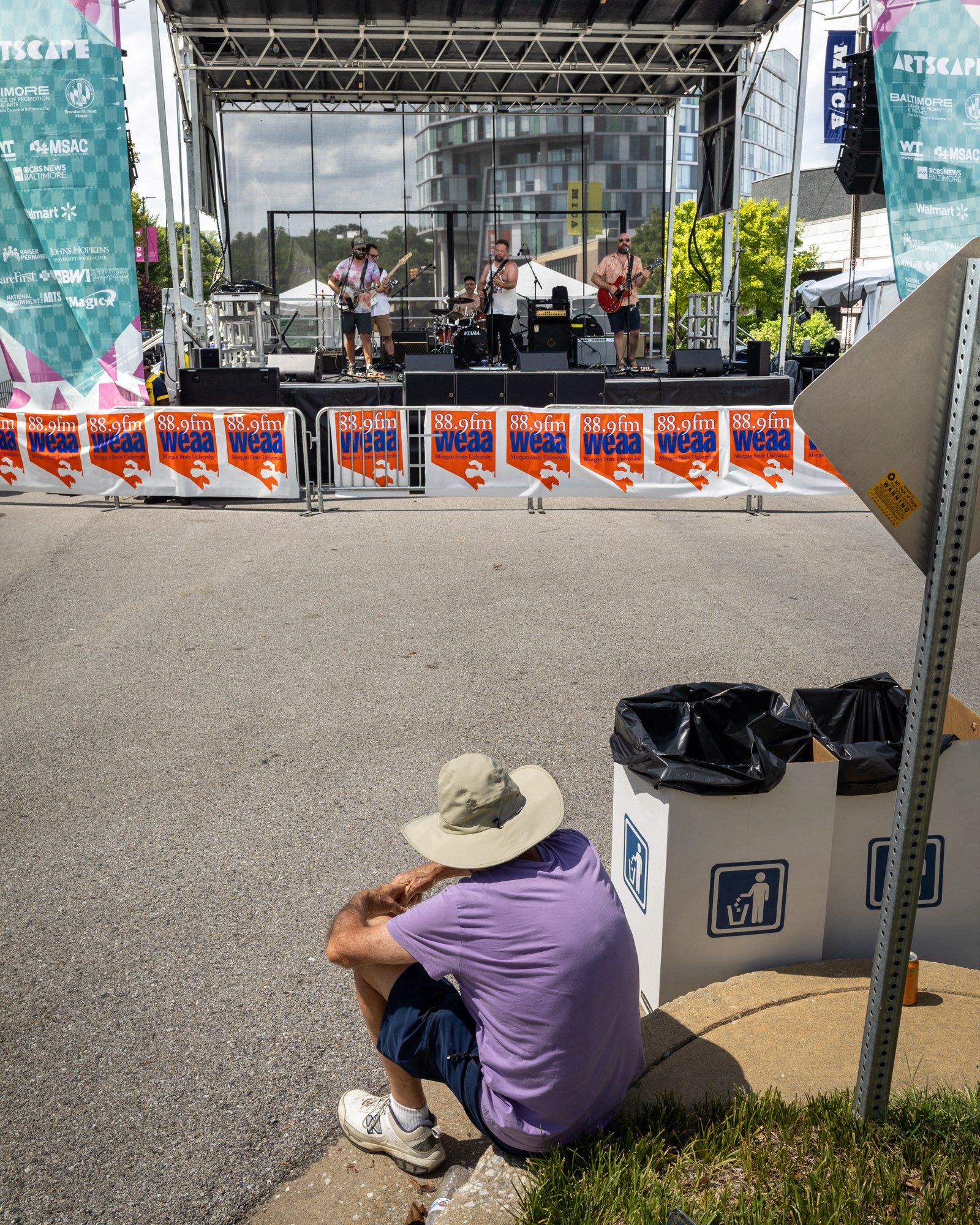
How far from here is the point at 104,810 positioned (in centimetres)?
510

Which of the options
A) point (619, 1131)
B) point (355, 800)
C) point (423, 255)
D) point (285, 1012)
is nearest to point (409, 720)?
point (355, 800)

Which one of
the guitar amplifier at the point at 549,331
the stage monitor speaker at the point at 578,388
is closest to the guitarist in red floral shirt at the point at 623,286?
the guitar amplifier at the point at 549,331

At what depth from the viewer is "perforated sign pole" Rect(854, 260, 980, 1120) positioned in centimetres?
212

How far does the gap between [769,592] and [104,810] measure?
19.9 ft

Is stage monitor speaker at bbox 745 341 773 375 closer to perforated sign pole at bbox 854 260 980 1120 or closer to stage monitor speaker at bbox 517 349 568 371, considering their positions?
stage monitor speaker at bbox 517 349 568 371

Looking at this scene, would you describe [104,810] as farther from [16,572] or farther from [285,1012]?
[16,572]

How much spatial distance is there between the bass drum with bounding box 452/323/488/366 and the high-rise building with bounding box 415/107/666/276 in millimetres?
6016

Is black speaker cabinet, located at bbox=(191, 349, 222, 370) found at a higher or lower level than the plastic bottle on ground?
higher

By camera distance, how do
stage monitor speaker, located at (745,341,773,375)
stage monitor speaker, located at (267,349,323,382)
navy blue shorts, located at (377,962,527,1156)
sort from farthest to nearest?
stage monitor speaker, located at (745,341,773,375) → stage monitor speaker, located at (267,349,323,382) → navy blue shorts, located at (377,962,527,1156)

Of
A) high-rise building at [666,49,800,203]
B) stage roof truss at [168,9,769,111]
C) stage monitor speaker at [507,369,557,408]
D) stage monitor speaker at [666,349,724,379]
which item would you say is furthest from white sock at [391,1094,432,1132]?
high-rise building at [666,49,800,203]

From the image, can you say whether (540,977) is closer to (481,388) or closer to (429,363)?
(481,388)

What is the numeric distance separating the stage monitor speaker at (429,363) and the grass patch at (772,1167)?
527 inches

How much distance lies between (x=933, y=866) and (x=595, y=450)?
9742mm

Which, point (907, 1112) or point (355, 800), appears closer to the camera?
point (907, 1112)
